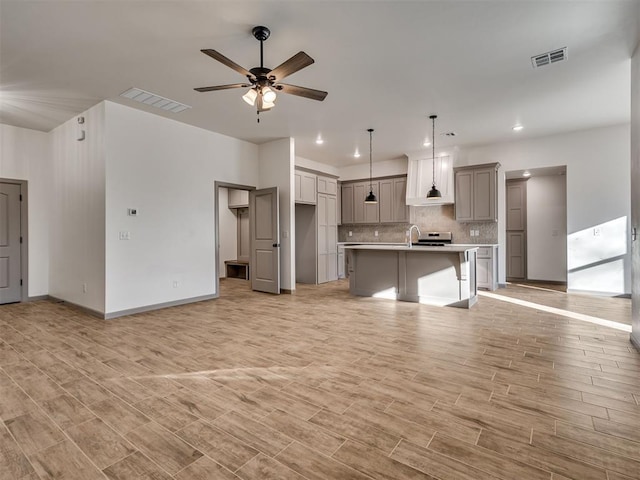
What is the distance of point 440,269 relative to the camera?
5.37m

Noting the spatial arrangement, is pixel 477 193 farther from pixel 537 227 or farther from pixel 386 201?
pixel 386 201

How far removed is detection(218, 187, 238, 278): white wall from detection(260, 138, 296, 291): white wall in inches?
112

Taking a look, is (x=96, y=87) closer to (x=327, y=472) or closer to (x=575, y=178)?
(x=327, y=472)

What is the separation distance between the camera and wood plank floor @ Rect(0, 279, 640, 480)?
1.69 meters


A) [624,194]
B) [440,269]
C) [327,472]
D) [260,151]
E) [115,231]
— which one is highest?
[260,151]

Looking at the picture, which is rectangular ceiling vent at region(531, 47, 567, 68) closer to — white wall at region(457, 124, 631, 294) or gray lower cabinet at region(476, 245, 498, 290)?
white wall at region(457, 124, 631, 294)

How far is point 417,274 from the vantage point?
220 inches

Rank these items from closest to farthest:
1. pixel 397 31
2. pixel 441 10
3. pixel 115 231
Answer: pixel 441 10 < pixel 397 31 < pixel 115 231

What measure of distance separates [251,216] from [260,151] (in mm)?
1439

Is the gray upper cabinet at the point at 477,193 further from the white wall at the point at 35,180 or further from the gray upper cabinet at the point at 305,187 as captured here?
the white wall at the point at 35,180

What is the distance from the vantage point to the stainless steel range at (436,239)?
25.0ft

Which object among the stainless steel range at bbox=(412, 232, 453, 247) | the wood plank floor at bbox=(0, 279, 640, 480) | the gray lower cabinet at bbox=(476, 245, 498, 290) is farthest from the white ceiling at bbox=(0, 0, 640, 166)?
the wood plank floor at bbox=(0, 279, 640, 480)

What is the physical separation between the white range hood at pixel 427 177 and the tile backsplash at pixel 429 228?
392 mm

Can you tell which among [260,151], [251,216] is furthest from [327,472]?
[260,151]
